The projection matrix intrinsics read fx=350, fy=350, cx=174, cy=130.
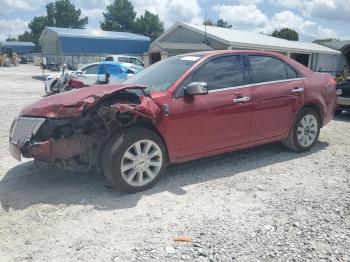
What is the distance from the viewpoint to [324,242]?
3178mm

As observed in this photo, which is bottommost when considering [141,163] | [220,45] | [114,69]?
[141,163]

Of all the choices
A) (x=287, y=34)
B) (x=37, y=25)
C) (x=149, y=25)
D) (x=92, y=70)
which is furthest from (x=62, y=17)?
(x=92, y=70)

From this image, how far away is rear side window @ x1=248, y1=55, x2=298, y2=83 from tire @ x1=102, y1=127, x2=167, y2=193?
6.16 ft

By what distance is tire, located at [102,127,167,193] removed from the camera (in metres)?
3.98

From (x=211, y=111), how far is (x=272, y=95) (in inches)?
47.1

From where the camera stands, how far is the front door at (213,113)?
4.39 metres

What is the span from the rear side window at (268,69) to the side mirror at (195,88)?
3.59ft

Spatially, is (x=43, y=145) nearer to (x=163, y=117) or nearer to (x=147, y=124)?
(x=147, y=124)

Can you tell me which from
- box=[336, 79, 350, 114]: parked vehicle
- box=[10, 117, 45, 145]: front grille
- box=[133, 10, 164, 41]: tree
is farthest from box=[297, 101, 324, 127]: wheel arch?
box=[133, 10, 164, 41]: tree

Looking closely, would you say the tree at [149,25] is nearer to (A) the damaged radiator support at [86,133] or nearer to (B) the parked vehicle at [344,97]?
(B) the parked vehicle at [344,97]

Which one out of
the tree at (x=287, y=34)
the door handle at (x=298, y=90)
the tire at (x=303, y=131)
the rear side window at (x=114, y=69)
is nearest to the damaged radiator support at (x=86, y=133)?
the door handle at (x=298, y=90)

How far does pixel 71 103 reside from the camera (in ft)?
13.1

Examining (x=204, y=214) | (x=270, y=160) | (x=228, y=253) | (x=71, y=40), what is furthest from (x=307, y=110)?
(x=71, y=40)

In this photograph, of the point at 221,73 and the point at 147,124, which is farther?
the point at 221,73
